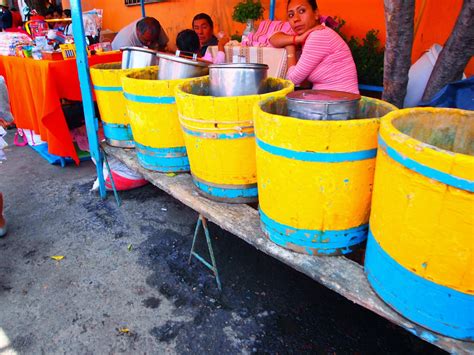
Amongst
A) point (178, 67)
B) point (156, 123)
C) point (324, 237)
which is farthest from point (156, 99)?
point (324, 237)

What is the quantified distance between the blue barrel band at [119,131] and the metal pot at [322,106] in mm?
1899

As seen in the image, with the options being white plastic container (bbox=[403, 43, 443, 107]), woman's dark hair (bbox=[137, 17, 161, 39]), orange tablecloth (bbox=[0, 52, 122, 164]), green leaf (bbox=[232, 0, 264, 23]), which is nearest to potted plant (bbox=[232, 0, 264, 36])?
green leaf (bbox=[232, 0, 264, 23])

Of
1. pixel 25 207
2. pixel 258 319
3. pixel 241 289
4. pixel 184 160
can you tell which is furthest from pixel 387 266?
pixel 25 207

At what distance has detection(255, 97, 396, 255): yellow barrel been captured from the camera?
144 cm

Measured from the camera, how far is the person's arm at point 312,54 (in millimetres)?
2791

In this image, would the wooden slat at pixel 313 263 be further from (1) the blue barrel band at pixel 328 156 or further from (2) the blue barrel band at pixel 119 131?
(2) the blue barrel band at pixel 119 131

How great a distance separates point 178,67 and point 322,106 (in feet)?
4.47

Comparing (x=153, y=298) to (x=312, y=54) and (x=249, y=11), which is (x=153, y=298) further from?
(x=249, y=11)

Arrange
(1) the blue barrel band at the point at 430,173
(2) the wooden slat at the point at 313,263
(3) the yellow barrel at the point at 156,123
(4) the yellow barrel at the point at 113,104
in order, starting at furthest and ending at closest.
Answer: (4) the yellow barrel at the point at 113,104 → (3) the yellow barrel at the point at 156,123 → (2) the wooden slat at the point at 313,263 → (1) the blue barrel band at the point at 430,173

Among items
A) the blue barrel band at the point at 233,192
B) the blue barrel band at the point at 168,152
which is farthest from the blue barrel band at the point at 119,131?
the blue barrel band at the point at 233,192

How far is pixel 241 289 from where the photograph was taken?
251 cm

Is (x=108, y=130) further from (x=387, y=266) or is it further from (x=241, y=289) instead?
(x=387, y=266)

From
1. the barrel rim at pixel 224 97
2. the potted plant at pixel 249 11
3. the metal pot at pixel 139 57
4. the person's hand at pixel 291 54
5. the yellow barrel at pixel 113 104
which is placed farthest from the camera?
the potted plant at pixel 249 11

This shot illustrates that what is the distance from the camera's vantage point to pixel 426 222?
1.14 m
